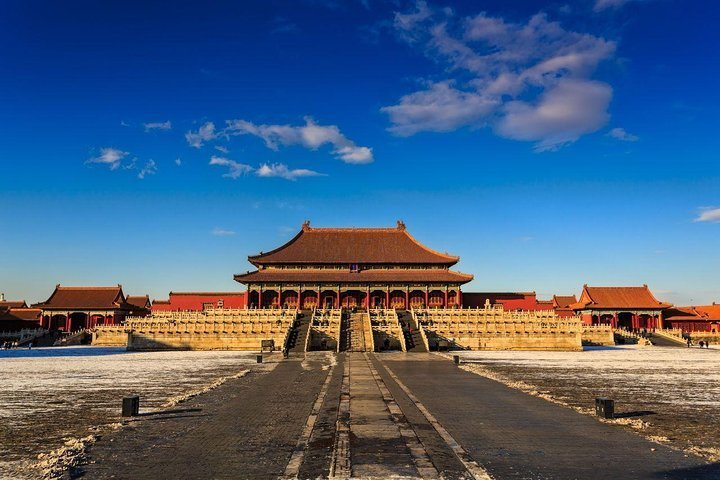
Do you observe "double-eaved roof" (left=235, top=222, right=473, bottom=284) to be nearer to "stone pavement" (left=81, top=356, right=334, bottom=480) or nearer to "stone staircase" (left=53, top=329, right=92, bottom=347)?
"stone staircase" (left=53, top=329, right=92, bottom=347)

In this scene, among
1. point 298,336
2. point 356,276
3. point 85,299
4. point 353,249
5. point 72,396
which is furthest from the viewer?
point 353,249

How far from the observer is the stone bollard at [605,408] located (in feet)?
48.1

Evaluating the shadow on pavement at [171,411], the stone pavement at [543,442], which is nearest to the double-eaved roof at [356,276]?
the stone pavement at [543,442]

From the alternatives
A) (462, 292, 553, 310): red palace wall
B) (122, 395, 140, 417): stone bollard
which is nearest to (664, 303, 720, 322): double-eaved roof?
(462, 292, 553, 310): red palace wall

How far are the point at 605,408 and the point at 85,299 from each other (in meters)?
72.0

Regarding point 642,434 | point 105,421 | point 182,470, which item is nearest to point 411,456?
point 182,470

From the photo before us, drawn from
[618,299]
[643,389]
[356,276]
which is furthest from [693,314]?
[643,389]

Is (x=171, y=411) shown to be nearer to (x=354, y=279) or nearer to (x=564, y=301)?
(x=354, y=279)

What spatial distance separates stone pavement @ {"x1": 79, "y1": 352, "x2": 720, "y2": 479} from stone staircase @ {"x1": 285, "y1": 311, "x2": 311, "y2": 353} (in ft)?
77.6

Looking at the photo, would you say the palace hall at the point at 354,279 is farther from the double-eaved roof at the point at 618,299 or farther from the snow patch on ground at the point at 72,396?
the snow patch on ground at the point at 72,396

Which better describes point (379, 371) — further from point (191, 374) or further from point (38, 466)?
point (38, 466)

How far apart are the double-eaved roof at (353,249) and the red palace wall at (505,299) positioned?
5059 millimetres

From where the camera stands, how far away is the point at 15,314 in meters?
73.1

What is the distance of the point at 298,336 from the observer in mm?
46812
